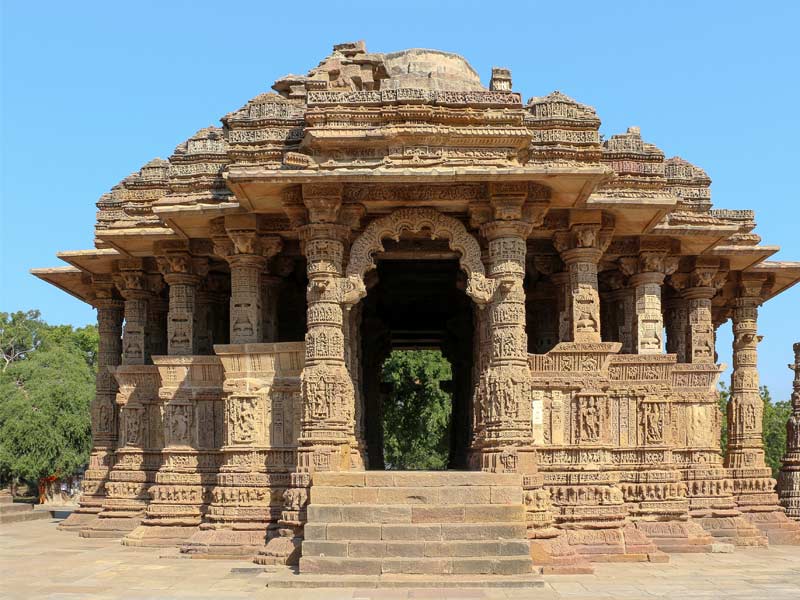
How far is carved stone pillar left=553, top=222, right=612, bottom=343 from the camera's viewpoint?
13898 millimetres

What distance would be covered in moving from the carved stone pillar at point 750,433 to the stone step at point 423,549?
7.87 m

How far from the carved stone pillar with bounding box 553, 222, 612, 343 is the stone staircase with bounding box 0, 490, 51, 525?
516 inches

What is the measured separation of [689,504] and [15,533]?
11.6 metres

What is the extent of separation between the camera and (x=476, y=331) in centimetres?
1441

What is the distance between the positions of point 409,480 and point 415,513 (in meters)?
0.52

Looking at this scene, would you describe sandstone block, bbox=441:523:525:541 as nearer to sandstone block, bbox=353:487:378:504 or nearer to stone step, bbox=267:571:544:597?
stone step, bbox=267:571:544:597

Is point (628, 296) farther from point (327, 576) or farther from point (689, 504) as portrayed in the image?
point (327, 576)

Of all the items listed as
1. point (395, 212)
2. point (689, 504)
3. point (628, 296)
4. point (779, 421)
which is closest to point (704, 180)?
point (628, 296)

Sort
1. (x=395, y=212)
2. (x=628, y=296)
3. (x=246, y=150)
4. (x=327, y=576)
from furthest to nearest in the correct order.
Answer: (x=628, y=296)
(x=246, y=150)
(x=395, y=212)
(x=327, y=576)

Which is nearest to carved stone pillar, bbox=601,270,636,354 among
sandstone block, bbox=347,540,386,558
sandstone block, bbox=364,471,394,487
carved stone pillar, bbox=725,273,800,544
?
carved stone pillar, bbox=725,273,800,544

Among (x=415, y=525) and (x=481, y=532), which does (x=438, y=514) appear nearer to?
(x=415, y=525)

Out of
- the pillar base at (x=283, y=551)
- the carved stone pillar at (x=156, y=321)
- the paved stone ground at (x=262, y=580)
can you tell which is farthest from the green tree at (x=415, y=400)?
the pillar base at (x=283, y=551)

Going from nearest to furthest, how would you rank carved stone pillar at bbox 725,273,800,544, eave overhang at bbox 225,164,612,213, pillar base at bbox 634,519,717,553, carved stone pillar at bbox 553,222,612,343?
eave overhang at bbox 225,164,612,213 < pillar base at bbox 634,519,717,553 < carved stone pillar at bbox 553,222,612,343 < carved stone pillar at bbox 725,273,800,544

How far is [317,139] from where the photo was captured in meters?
12.3
